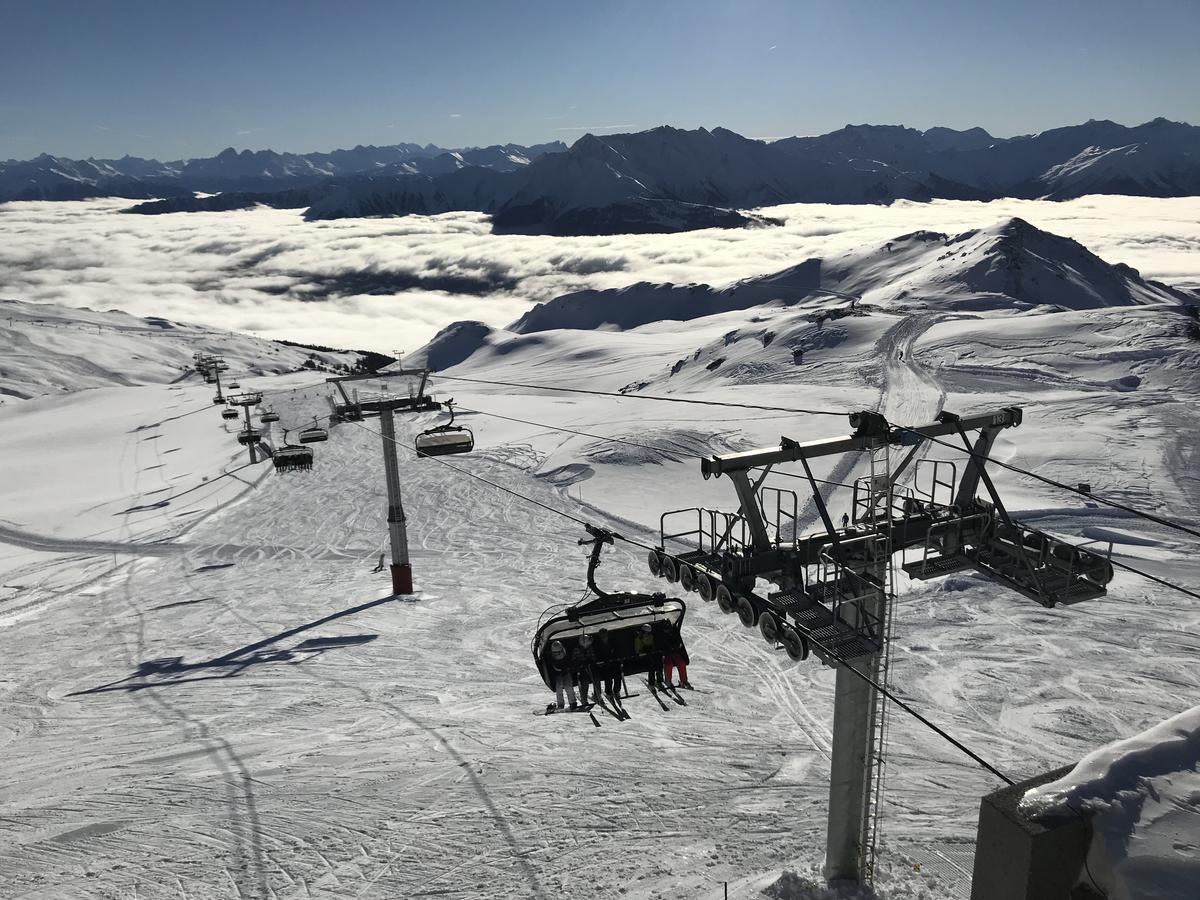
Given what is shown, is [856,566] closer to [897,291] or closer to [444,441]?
[444,441]

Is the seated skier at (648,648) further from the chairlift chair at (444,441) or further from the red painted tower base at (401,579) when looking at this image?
the red painted tower base at (401,579)

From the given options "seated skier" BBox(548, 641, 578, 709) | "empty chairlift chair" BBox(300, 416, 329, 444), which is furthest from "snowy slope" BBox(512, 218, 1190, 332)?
"seated skier" BBox(548, 641, 578, 709)

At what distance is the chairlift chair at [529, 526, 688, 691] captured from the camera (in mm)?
14688

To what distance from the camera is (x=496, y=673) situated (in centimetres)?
2461

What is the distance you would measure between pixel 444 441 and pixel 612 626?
1655cm

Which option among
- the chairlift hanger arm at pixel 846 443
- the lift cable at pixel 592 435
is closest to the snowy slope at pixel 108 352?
the lift cable at pixel 592 435

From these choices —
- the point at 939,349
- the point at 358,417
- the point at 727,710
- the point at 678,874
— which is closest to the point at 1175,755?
the point at 678,874

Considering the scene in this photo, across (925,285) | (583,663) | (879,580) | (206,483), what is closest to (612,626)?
(583,663)

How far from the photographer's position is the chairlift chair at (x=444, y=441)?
29562mm

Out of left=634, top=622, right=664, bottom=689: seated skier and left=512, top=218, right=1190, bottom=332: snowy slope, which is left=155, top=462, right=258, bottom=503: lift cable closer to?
left=634, top=622, right=664, bottom=689: seated skier

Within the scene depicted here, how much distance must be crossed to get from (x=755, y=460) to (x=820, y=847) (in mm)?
9141

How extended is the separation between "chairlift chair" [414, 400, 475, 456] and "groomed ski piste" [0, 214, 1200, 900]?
608cm

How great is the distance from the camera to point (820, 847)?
15.8 m

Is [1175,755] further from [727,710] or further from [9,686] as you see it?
[9,686]
